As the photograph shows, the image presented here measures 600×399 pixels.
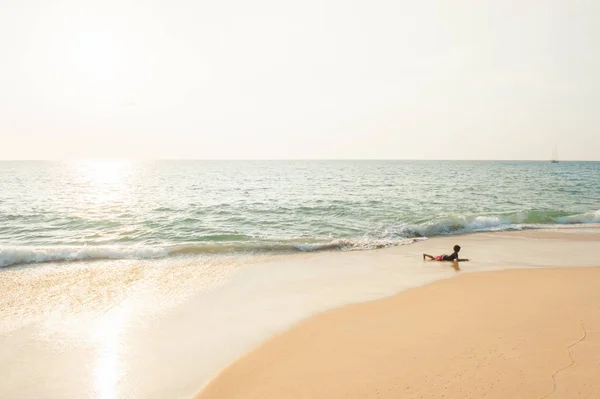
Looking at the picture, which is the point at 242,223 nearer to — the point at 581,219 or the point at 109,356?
the point at 109,356

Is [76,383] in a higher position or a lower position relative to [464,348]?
lower

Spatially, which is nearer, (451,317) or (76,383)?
(76,383)

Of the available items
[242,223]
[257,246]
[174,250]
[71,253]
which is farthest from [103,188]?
[257,246]

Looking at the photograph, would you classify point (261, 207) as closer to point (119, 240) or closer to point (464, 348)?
point (119, 240)

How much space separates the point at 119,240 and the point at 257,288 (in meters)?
10.6

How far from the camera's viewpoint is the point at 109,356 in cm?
618

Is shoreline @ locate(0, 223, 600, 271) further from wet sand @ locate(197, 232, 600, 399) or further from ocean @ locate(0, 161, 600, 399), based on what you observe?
wet sand @ locate(197, 232, 600, 399)

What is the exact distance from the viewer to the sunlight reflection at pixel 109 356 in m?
5.25

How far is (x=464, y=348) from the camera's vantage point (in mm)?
5766

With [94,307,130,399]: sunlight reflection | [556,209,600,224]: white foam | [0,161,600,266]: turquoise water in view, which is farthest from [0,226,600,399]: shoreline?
[556,209,600,224]: white foam

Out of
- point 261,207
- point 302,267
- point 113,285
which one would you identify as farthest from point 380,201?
point 113,285

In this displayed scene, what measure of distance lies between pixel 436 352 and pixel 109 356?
18.2ft

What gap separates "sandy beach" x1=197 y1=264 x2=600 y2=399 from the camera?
480 centimetres

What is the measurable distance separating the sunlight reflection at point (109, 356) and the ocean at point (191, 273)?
0.09ft
